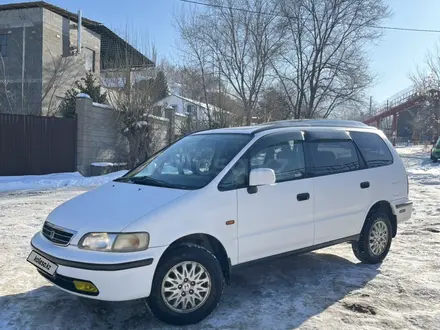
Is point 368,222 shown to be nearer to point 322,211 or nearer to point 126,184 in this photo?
point 322,211

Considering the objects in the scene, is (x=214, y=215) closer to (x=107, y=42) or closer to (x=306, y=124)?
(x=306, y=124)

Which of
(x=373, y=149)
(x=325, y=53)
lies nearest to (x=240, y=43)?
(x=325, y=53)

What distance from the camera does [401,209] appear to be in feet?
19.1

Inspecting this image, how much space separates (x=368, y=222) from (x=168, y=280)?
9.75ft

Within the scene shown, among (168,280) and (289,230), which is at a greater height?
(289,230)

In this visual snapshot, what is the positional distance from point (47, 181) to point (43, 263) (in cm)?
1059

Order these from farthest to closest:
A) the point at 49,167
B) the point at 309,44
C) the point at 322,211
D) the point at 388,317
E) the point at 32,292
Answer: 1. the point at 309,44
2. the point at 49,167
3. the point at 322,211
4. the point at 32,292
5. the point at 388,317

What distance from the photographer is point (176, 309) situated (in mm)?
3629

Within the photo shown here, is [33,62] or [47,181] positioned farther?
[33,62]

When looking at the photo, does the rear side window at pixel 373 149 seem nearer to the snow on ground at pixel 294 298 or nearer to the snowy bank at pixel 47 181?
the snow on ground at pixel 294 298

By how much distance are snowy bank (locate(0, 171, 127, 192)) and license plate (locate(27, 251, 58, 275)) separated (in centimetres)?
927

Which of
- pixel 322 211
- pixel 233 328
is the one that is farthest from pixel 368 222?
pixel 233 328

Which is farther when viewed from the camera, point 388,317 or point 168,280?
point 388,317

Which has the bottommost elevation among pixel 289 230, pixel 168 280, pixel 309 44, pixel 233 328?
pixel 233 328
